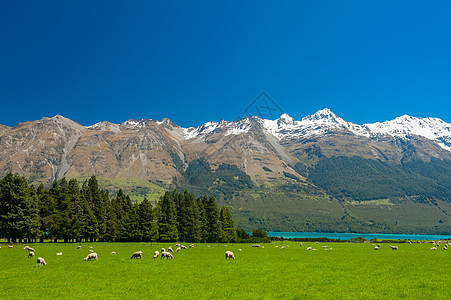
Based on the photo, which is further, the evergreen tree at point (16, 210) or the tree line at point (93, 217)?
the tree line at point (93, 217)

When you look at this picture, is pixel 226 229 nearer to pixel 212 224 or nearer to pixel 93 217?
pixel 212 224

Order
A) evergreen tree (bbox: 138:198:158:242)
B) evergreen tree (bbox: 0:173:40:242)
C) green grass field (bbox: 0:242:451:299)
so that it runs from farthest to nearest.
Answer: evergreen tree (bbox: 138:198:158:242), evergreen tree (bbox: 0:173:40:242), green grass field (bbox: 0:242:451:299)

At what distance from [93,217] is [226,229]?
4565cm

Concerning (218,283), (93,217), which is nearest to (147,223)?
(93,217)

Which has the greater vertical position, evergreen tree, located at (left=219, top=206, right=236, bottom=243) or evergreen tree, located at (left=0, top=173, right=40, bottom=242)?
evergreen tree, located at (left=0, top=173, right=40, bottom=242)

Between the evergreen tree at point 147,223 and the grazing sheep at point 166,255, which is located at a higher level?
the evergreen tree at point 147,223

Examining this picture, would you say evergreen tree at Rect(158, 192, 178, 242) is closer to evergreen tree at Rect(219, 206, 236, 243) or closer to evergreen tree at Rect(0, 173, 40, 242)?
evergreen tree at Rect(219, 206, 236, 243)

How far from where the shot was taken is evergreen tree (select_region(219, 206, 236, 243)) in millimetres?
117812

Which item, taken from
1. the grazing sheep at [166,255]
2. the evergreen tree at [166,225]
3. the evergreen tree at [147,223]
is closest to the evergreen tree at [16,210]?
the evergreen tree at [147,223]

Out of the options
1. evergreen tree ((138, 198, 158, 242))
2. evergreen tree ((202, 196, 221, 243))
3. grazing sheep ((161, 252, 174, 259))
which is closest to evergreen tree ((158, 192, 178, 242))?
evergreen tree ((138, 198, 158, 242))

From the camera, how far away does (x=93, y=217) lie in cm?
9769

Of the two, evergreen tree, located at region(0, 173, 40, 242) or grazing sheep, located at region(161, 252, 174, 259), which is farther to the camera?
evergreen tree, located at region(0, 173, 40, 242)

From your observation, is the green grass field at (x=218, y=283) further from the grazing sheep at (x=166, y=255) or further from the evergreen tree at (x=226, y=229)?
Result: the evergreen tree at (x=226, y=229)

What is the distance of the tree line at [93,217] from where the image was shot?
255 feet
